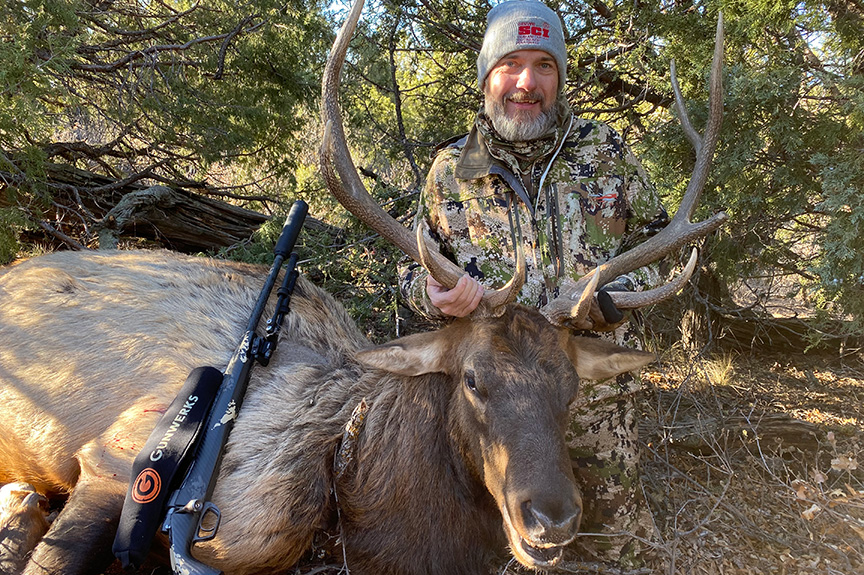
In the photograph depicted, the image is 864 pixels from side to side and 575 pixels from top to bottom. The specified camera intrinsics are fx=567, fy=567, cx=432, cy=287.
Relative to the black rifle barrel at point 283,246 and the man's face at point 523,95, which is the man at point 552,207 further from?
the black rifle barrel at point 283,246

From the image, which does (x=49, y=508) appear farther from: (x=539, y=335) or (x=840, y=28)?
(x=840, y=28)

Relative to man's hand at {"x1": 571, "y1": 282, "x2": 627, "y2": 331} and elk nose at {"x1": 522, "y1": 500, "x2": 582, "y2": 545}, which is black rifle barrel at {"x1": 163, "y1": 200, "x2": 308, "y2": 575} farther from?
man's hand at {"x1": 571, "y1": 282, "x2": 627, "y2": 331}

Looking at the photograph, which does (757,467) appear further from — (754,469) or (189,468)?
(189,468)

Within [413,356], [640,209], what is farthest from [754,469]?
[413,356]

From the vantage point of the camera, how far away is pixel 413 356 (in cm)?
305

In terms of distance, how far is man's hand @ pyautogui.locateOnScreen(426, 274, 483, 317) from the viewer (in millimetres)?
2752

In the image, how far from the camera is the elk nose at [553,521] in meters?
2.18

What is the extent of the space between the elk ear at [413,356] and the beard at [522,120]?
142 cm

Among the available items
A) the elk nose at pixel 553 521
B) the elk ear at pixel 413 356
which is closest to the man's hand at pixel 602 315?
the elk ear at pixel 413 356

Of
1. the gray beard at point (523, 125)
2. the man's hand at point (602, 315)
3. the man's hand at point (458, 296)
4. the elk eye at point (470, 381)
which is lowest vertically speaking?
the elk eye at point (470, 381)

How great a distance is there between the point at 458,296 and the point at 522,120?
144cm

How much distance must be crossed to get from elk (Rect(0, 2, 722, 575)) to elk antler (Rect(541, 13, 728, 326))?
0.03 metres

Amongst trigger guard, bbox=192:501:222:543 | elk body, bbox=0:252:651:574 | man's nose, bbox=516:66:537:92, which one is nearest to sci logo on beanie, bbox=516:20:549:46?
man's nose, bbox=516:66:537:92

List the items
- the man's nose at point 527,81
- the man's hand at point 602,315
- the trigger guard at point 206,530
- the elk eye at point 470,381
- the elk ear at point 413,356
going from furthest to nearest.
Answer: the man's nose at point 527,81
the elk ear at point 413,356
the man's hand at point 602,315
the elk eye at point 470,381
the trigger guard at point 206,530
